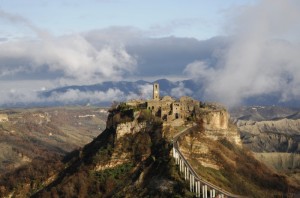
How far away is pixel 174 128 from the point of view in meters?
126

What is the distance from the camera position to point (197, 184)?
98625 mm

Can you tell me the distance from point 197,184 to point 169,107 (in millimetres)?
38308

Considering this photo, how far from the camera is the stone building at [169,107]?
13200 centimetres

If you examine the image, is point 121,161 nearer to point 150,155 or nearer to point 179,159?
point 150,155

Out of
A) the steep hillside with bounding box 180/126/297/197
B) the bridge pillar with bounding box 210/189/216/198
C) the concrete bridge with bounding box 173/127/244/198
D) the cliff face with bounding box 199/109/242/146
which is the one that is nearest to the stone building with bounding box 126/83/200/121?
the cliff face with bounding box 199/109/242/146

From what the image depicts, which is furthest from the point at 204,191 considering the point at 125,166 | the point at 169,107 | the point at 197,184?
the point at 169,107

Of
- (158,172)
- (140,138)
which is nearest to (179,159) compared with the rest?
(158,172)

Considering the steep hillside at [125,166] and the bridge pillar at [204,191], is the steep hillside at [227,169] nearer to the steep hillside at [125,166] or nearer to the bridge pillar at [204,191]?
the steep hillside at [125,166]

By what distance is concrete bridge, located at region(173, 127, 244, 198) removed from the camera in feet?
317

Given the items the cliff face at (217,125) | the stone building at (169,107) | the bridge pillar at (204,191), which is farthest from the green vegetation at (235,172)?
the bridge pillar at (204,191)

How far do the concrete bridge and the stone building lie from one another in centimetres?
2243

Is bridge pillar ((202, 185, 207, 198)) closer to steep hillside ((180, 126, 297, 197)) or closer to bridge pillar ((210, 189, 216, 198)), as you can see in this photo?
bridge pillar ((210, 189, 216, 198))

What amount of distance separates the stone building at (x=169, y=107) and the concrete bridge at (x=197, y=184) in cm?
2243

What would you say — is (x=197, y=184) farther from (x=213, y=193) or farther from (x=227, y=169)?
(x=227, y=169)
